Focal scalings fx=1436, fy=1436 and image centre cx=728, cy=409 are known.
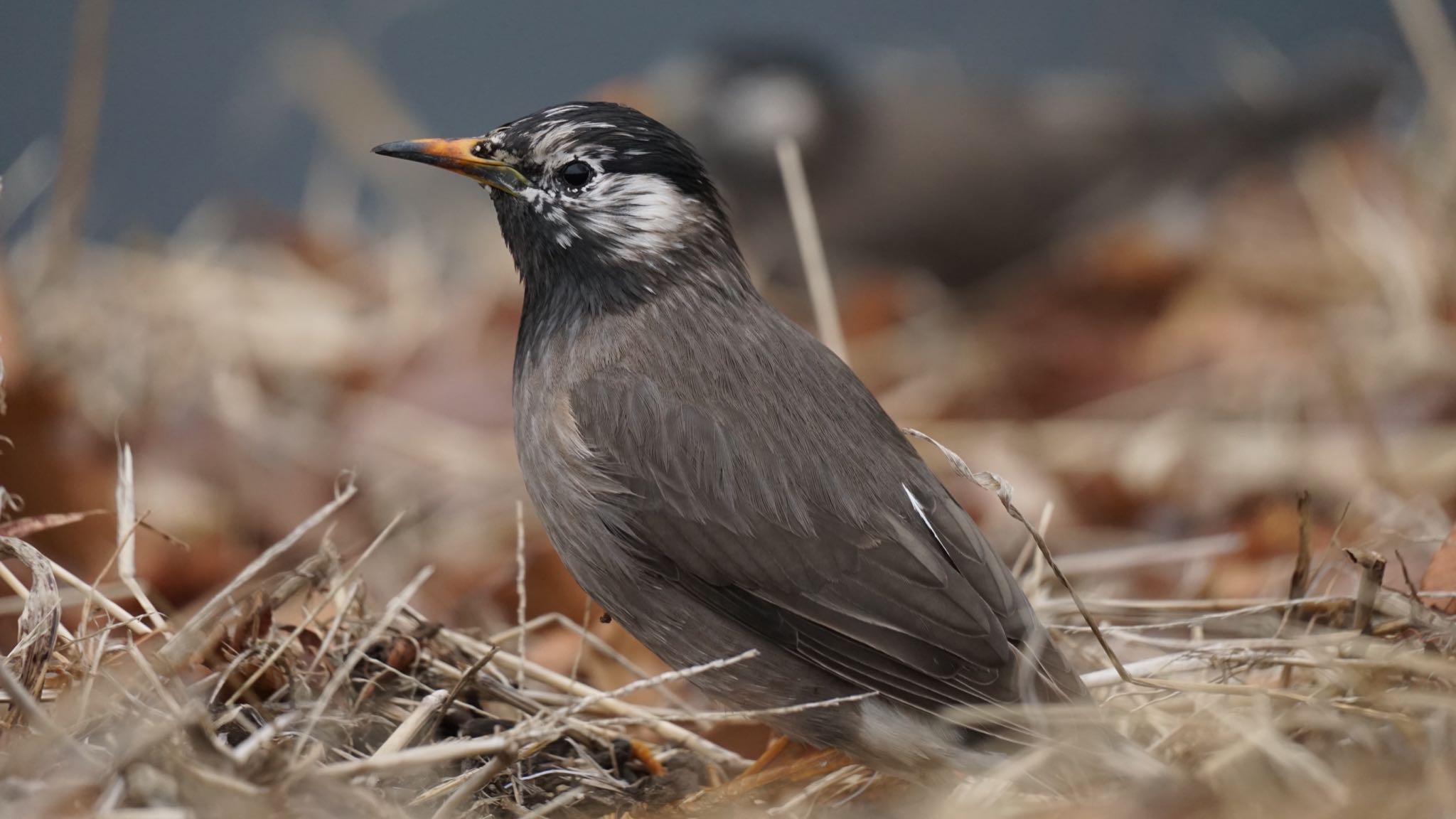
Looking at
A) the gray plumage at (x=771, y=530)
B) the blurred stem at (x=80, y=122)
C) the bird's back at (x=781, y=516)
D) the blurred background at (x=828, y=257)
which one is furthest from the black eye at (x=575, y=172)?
the blurred stem at (x=80, y=122)

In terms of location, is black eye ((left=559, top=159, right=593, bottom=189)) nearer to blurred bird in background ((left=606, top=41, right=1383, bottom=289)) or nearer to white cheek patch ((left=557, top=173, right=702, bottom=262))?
white cheek patch ((left=557, top=173, right=702, bottom=262))

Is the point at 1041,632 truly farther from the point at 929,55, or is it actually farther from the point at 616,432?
the point at 929,55

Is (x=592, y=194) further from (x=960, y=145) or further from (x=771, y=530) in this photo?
(x=960, y=145)

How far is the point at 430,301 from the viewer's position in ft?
17.2

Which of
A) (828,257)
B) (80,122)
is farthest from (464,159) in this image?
(828,257)

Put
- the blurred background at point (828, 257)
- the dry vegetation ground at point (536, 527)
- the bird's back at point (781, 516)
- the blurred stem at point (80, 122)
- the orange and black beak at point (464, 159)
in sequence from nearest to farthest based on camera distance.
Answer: the dry vegetation ground at point (536, 527) < the bird's back at point (781, 516) < the orange and black beak at point (464, 159) < the blurred stem at point (80, 122) < the blurred background at point (828, 257)

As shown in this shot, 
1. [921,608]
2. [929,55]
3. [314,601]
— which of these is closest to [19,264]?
[314,601]

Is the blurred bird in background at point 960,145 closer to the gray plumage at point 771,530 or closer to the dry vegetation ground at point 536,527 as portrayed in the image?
the dry vegetation ground at point 536,527

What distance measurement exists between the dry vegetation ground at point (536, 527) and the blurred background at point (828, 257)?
0.02m

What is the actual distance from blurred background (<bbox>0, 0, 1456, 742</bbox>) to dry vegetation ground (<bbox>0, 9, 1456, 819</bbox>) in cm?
2

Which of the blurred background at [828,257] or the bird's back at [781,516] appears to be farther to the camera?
the blurred background at [828,257]

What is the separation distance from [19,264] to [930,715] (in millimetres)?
3605

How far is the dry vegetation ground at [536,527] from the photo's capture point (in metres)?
1.80

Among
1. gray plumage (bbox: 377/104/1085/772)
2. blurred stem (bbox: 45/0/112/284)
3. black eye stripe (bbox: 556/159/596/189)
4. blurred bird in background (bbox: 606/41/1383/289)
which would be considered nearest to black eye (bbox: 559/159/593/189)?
black eye stripe (bbox: 556/159/596/189)
